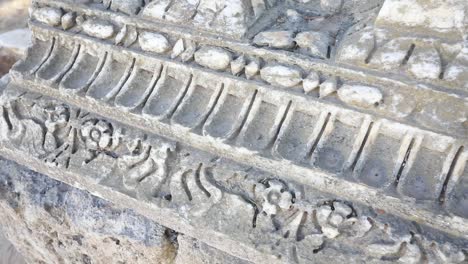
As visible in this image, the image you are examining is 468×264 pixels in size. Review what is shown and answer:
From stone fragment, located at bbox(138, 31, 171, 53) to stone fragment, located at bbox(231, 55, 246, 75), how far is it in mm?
269

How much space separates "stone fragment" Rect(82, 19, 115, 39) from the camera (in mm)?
1669

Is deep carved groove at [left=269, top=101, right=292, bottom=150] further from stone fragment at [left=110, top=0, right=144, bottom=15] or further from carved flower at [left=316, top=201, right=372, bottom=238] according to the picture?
stone fragment at [left=110, top=0, right=144, bottom=15]

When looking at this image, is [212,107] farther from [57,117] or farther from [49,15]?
[49,15]

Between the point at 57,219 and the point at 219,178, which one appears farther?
the point at 57,219

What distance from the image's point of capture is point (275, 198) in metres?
1.34

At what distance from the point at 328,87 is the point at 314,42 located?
180 millimetres

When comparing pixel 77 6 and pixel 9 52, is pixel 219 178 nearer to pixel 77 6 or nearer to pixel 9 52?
pixel 77 6

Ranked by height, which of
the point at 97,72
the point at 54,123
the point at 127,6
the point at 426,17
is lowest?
the point at 54,123

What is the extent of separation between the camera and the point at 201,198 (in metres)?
1.43

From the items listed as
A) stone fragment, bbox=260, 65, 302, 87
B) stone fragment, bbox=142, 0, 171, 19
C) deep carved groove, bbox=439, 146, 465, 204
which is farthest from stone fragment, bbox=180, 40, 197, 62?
deep carved groove, bbox=439, 146, 465, 204

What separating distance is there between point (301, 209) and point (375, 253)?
233mm

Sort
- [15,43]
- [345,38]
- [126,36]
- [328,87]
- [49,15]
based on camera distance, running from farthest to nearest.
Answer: [15,43]
[49,15]
[126,36]
[345,38]
[328,87]

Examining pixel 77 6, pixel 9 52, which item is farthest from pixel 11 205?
pixel 9 52

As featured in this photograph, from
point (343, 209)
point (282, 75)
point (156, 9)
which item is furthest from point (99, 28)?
point (343, 209)
